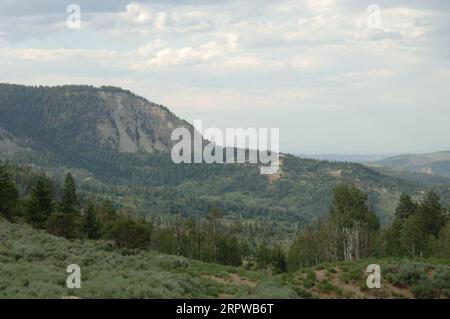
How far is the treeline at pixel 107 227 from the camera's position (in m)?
50.4

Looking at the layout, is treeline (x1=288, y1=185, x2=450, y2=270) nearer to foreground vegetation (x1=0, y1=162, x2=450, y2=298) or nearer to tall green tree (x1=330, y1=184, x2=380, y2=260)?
tall green tree (x1=330, y1=184, x2=380, y2=260)

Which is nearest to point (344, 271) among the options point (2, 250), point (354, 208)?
point (2, 250)

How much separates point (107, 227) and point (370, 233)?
34352mm

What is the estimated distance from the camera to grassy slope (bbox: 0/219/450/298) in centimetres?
1844

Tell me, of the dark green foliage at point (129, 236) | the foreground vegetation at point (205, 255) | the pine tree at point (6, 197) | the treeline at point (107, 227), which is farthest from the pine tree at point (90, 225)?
the dark green foliage at point (129, 236)

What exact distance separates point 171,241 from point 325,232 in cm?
2519

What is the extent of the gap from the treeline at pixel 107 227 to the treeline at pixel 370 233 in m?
11.7

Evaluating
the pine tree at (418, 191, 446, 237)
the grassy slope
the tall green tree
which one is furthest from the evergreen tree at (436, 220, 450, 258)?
the grassy slope

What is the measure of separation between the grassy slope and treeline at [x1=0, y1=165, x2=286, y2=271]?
13.7 meters

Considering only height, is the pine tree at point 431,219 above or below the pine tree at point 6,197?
below

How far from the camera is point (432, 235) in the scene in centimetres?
5709

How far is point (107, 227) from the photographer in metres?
68.1

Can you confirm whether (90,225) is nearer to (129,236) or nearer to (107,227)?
(107,227)

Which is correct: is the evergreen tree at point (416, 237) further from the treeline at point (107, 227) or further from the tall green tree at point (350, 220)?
the treeline at point (107, 227)
